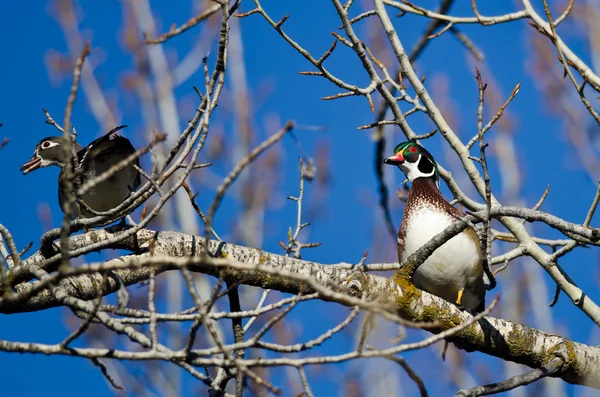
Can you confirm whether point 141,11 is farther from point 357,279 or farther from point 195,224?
point 357,279

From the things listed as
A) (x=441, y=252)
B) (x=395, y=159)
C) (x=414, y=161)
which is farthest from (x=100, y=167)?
(x=441, y=252)

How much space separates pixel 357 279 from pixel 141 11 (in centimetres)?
1074

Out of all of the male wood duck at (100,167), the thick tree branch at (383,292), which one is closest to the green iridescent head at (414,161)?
the thick tree branch at (383,292)

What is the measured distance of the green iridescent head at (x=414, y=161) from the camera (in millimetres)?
5430

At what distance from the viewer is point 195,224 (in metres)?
11.3

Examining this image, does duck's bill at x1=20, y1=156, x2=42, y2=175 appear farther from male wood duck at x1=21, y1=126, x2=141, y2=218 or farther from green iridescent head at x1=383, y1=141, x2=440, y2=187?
green iridescent head at x1=383, y1=141, x2=440, y2=187

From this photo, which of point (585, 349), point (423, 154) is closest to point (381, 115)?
point (423, 154)

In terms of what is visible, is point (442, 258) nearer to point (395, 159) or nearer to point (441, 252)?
point (441, 252)

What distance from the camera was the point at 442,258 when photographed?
452 centimetres

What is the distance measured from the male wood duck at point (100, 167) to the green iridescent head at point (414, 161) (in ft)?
6.33

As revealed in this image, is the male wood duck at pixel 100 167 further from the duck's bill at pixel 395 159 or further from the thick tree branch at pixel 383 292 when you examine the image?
the duck's bill at pixel 395 159

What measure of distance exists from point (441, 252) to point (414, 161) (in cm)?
117

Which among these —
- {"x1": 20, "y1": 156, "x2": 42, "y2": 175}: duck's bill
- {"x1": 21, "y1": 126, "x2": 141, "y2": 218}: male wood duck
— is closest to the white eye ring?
{"x1": 21, "y1": 126, "x2": 141, "y2": 218}: male wood duck

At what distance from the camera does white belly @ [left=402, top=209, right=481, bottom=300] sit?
452 centimetres
